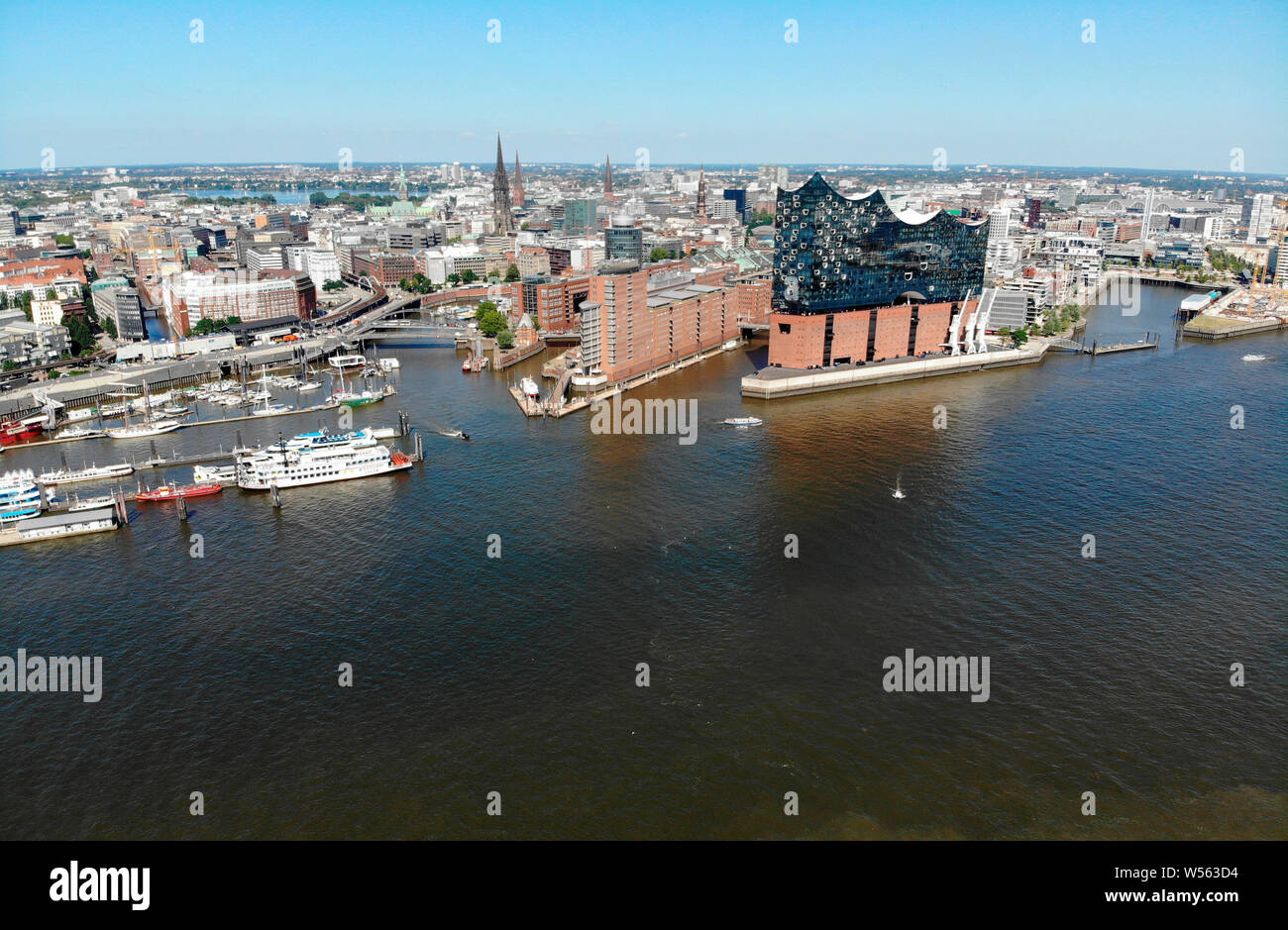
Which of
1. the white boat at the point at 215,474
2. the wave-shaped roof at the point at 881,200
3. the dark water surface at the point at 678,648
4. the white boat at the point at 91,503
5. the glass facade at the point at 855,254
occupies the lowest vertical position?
the dark water surface at the point at 678,648

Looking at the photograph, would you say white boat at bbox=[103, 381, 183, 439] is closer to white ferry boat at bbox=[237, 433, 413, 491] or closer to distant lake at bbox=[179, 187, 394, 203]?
white ferry boat at bbox=[237, 433, 413, 491]

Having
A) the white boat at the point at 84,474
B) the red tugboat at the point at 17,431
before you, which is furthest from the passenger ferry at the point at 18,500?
the red tugboat at the point at 17,431

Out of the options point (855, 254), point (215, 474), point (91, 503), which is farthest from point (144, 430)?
point (855, 254)

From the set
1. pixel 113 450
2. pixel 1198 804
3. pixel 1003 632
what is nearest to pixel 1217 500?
pixel 1003 632

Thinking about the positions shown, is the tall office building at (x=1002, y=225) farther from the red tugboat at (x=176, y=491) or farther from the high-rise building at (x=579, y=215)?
the red tugboat at (x=176, y=491)

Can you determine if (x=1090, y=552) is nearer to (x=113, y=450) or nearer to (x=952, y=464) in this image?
(x=952, y=464)

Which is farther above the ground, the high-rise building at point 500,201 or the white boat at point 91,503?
the high-rise building at point 500,201
